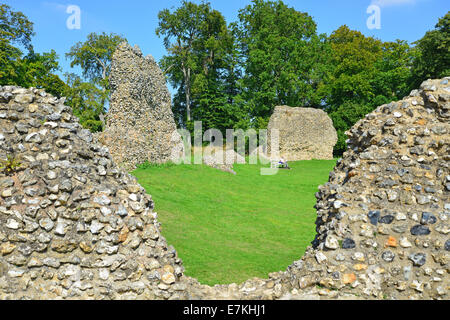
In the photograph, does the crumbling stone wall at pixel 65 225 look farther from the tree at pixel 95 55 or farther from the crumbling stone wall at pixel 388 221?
the tree at pixel 95 55

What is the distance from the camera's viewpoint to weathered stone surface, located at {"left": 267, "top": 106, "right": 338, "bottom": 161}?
33.3 metres

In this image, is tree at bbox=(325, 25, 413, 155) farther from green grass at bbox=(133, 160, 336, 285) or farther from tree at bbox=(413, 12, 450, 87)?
green grass at bbox=(133, 160, 336, 285)

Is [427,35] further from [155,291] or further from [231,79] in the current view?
[155,291]

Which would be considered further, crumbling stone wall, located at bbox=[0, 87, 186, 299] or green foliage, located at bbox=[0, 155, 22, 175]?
green foliage, located at bbox=[0, 155, 22, 175]

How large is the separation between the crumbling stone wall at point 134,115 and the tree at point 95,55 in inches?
867

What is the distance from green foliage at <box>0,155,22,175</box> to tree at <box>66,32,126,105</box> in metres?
36.4

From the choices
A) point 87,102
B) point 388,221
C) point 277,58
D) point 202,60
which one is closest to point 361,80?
point 277,58

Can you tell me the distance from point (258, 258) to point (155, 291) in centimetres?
388

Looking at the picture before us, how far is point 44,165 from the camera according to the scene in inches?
218

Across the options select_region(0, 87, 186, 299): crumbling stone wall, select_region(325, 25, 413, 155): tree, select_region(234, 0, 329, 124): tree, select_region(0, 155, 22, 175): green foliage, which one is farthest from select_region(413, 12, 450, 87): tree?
select_region(0, 155, 22, 175): green foliage

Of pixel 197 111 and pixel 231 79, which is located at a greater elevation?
pixel 231 79

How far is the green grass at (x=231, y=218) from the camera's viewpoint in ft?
26.9

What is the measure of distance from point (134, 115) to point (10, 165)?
1359 cm
